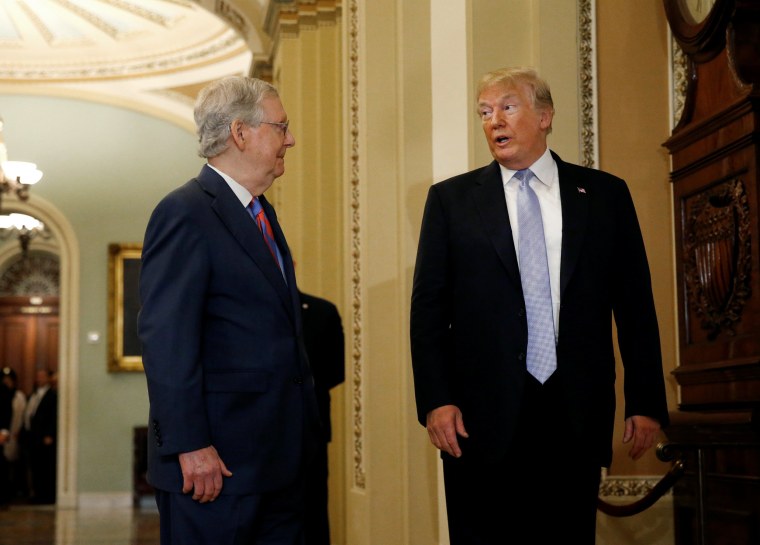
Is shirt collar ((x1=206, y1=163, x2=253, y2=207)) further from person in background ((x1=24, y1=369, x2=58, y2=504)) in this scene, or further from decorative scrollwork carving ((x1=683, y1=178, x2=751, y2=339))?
person in background ((x1=24, y1=369, x2=58, y2=504))

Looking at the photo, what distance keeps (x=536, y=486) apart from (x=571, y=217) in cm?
73

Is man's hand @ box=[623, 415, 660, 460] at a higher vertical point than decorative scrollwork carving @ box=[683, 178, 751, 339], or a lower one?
lower

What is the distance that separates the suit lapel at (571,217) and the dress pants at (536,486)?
12.1 inches

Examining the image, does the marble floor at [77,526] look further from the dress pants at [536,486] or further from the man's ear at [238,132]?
the man's ear at [238,132]

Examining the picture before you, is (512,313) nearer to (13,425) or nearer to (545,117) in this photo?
(545,117)

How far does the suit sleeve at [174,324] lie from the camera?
2695mm

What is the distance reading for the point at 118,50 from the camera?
48.8ft

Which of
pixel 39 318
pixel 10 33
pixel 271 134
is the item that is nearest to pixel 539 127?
pixel 271 134

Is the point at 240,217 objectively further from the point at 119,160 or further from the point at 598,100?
the point at 119,160

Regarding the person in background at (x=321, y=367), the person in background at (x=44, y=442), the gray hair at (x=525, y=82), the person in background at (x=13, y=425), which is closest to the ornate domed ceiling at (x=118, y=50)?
the person in background at (x=44, y=442)

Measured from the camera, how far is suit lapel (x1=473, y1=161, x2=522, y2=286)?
314 centimetres

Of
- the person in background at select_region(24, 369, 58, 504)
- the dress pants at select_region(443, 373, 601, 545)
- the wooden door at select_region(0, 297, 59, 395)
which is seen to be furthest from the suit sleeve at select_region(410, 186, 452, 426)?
the wooden door at select_region(0, 297, 59, 395)

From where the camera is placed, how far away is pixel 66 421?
15.2 meters

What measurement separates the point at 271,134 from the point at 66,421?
42.5 feet
